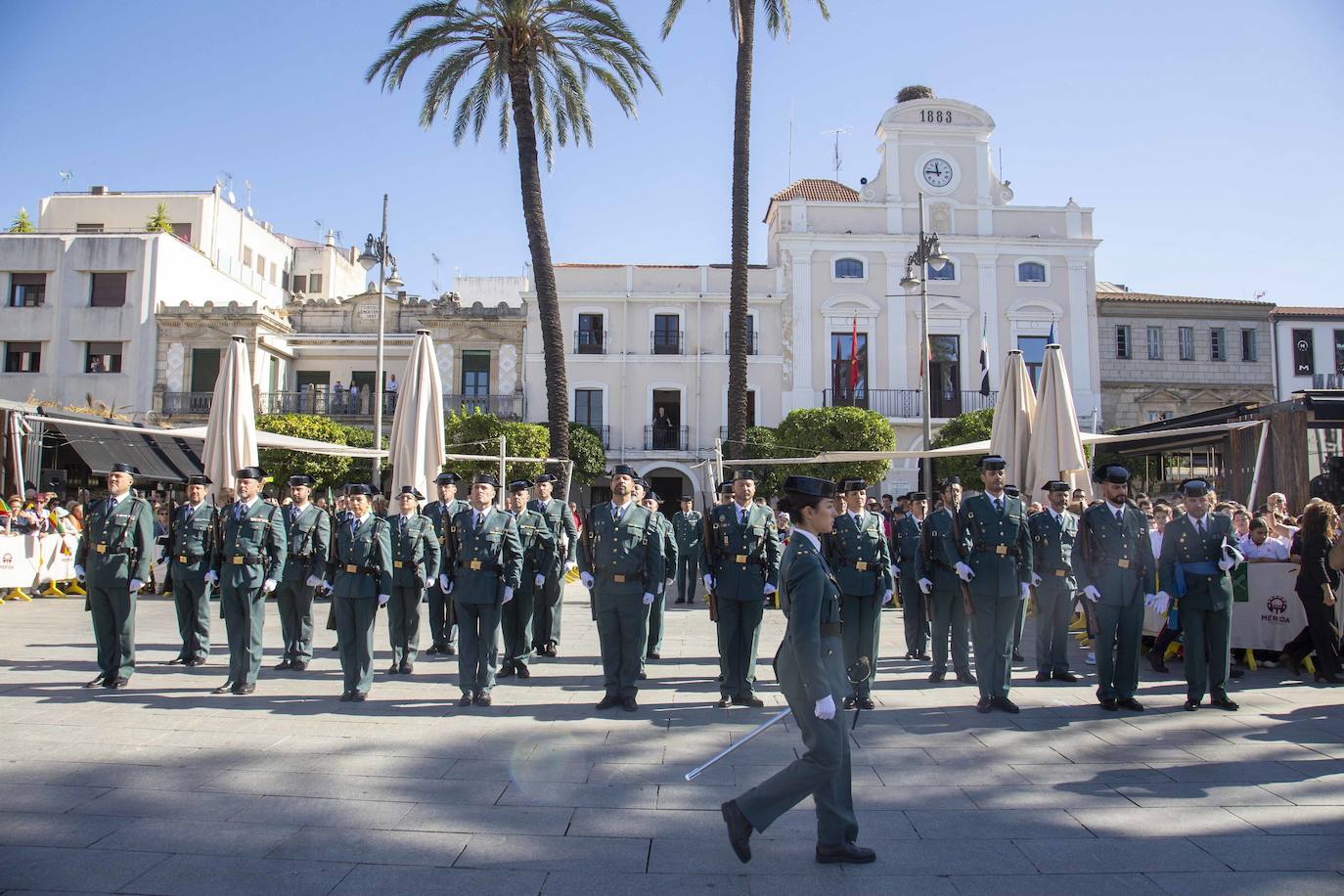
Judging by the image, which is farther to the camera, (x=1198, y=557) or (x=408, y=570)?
(x=408, y=570)

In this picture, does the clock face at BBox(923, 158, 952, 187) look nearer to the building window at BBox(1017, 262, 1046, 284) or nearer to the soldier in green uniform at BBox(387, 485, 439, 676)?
the building window at BBox(1017, 262, 1046, 284)

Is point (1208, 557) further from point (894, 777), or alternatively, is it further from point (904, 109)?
point (904, 109)

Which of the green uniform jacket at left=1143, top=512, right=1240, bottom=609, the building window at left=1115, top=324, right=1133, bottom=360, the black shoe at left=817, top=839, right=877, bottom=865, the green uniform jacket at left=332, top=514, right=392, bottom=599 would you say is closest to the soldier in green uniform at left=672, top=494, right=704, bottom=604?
the green uniform jacket at left=332, top=514, right=392, bottom=599

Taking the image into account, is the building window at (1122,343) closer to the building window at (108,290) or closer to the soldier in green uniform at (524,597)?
the soldier in green uniform at (524,597)

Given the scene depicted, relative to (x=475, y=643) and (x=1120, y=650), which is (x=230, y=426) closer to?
(x=475, y=643)

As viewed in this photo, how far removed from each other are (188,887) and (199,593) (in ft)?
19.7

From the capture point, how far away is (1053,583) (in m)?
9.31

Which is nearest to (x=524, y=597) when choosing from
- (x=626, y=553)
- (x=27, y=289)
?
(x=626, y=553)

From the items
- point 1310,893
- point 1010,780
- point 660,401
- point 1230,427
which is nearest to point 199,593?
point 1010,780

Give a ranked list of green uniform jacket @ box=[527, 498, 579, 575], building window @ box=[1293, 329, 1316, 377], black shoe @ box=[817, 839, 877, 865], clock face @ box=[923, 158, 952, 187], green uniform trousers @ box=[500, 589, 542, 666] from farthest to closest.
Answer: building window @ box=[1293, 329, 1316, 377], clock face @ box=[923, 158, 952, 187], green uniform jacket @ box=[527, 498, 579, 575], green uniform trousers @ box=[500, 589, 542, 666], black shoe @ box=[817, 839, 877, 865]

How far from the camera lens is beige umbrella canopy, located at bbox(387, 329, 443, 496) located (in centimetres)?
1230

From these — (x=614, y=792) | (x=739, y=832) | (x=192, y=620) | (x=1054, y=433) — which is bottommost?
(x=614, y=792)

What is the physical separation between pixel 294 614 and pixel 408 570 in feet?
5.39

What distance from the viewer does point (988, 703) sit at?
7.83 m
